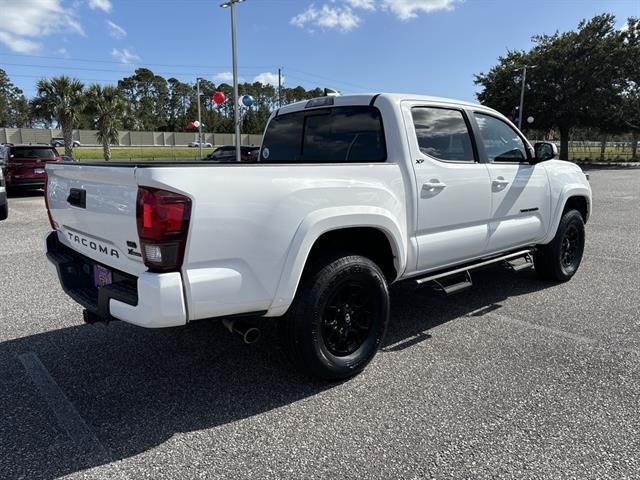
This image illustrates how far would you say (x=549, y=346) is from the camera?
387 cm

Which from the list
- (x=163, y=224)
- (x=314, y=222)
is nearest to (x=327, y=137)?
(x=314, y=222)

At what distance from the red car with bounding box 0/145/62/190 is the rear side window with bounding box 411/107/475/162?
1396 cm

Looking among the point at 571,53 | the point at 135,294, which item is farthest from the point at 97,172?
the point at 571,53

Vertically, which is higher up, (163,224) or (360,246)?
(163,224)

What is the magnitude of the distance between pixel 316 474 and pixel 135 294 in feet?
4.34

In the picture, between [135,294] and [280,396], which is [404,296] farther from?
[135,294]

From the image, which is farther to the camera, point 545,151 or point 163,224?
point 545,151

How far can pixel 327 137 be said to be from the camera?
13.5ft

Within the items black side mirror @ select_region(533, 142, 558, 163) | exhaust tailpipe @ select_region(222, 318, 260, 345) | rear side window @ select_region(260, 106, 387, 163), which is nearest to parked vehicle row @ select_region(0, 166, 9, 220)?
rear side window @ select_region(260, 106, 387, 163)

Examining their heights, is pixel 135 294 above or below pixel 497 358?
above

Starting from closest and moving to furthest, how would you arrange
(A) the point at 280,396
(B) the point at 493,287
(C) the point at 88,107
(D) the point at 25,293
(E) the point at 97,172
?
(E) the point at 97,172 < (A) the point at 280,396 < (D) the point at 25,293 < (B) the point at 493,287 < (C) the point at 88,107

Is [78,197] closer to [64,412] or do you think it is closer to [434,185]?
[64,412]

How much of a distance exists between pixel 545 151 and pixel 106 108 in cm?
3180

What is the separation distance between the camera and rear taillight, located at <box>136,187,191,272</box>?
242 centimetres
